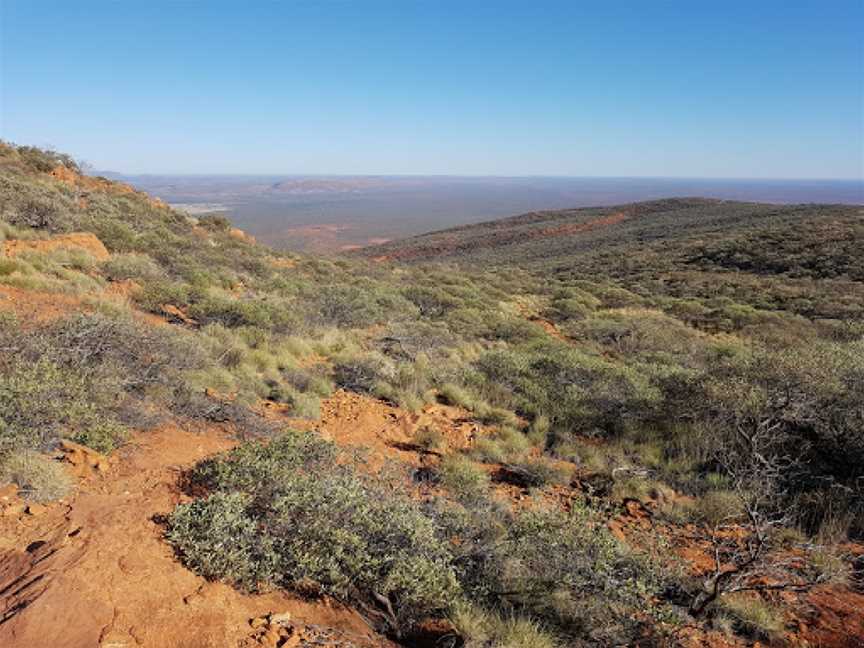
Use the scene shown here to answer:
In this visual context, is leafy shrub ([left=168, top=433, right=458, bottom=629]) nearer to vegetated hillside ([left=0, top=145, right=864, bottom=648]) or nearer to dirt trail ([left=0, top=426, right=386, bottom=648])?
vegetated hillside ([left=0, top=145, right=864, bottom=648])

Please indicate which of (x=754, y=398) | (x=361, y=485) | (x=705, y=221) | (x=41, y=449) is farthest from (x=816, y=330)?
(x=705, y=221)

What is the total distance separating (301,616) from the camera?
3.02m

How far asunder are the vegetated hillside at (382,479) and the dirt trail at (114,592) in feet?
0.05

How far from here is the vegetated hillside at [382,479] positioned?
3131mm

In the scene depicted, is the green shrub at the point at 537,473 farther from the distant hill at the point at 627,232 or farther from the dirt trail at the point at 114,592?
the distant hill at the point at 627,232

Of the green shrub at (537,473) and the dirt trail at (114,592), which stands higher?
the dirt trail at (114,592)

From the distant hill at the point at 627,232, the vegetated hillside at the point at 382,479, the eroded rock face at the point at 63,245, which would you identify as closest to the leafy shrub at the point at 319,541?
the vegetated hillside at the point at 382,479

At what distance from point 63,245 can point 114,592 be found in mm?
10883

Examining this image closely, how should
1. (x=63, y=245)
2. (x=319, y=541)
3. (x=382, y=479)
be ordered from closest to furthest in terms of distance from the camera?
(x=319, y=541), (x=382, y=479), (x=63, y=245)

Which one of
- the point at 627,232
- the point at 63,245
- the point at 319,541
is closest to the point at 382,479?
the point at 319,541

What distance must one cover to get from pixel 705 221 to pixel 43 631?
2330 inches

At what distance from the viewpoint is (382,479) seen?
4.87 m

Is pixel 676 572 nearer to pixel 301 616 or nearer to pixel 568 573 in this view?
pixel 568 573

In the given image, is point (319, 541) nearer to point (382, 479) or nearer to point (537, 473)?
point (382, 479)
